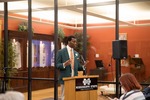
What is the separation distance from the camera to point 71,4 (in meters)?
7.50

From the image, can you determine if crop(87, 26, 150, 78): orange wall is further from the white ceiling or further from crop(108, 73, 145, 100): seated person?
crop(108, 73, 145, 100): seated person

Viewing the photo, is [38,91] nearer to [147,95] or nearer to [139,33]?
[139,33]

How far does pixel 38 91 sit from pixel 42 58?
4.19 feet

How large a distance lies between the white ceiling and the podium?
234 centimetres

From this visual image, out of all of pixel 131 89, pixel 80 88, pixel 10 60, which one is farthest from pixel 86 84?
pixel 10 60

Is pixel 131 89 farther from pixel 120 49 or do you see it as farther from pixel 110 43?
pixel 110 43

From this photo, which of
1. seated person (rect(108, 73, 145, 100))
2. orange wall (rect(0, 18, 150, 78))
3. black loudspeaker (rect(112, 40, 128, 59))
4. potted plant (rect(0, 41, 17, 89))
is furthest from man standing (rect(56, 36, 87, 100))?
potted plant (rect(0, 41, 17, 89))

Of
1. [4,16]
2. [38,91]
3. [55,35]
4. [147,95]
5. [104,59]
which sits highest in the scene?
[4,16]

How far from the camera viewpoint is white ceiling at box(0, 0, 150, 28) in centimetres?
690

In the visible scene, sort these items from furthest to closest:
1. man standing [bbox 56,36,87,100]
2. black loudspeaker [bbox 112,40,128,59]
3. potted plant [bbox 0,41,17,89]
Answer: potted plant [bbox 0,41,17,89] → black loudspeaker [bbox 112,40,128,59] → man standing [bbox 56,36,87,100]

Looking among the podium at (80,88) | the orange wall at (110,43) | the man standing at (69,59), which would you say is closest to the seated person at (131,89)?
the podium at (80,88)

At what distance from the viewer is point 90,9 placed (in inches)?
289

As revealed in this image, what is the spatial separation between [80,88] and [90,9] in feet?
→ 9.71

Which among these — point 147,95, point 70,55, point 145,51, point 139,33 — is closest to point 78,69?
point 70,55
